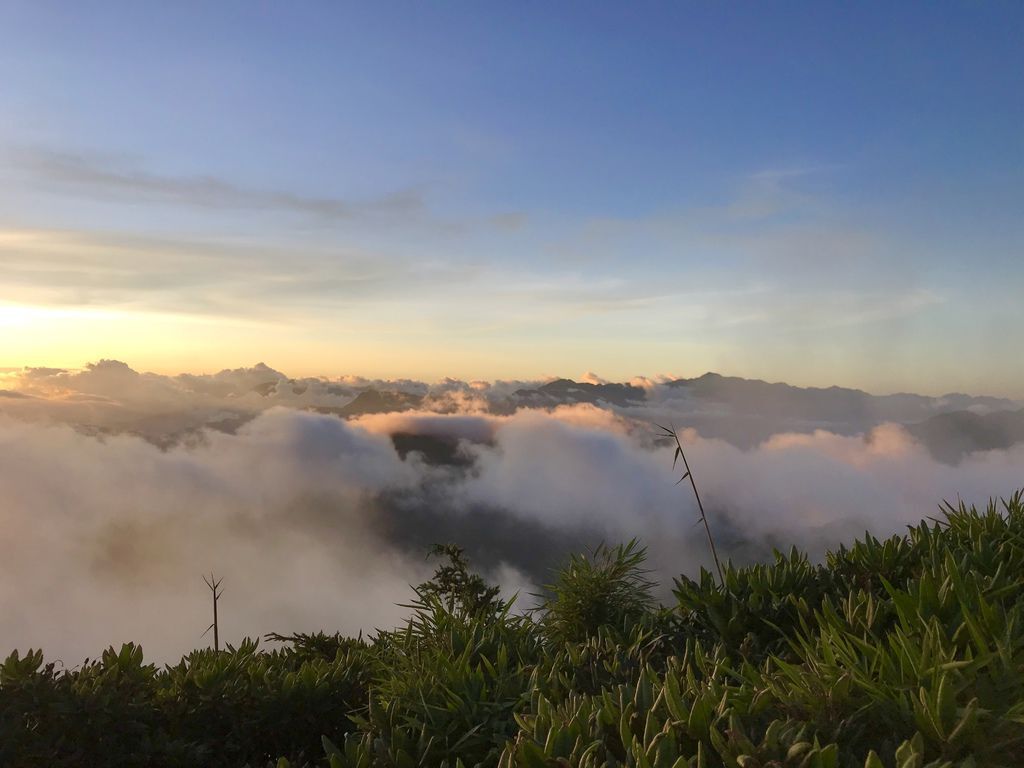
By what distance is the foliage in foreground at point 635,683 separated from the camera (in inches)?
141

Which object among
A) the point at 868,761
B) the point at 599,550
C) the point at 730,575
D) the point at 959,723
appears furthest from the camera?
the point at 599,550

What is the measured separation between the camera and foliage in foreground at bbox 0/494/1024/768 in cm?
358

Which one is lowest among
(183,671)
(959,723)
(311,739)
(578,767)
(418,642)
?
(311,739)

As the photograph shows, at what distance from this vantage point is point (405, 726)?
16.6ft

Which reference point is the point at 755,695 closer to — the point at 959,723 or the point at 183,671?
the point at 959,723

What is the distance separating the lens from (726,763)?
3336 mm

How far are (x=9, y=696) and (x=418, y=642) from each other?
12.7 feet

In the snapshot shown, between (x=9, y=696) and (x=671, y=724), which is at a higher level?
(x=671, y=724)

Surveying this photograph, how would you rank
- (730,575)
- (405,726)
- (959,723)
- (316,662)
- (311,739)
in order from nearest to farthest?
(959,723), (405,726), (730,575), (311,739), (316,662)

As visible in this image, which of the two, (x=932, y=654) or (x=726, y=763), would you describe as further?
(x=932, y=654)

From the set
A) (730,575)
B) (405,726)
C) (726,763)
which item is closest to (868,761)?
(726,763)

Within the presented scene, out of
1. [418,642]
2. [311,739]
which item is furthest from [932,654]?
[311,739]

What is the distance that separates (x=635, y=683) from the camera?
5398mm

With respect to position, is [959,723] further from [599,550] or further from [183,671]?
[183,671]
